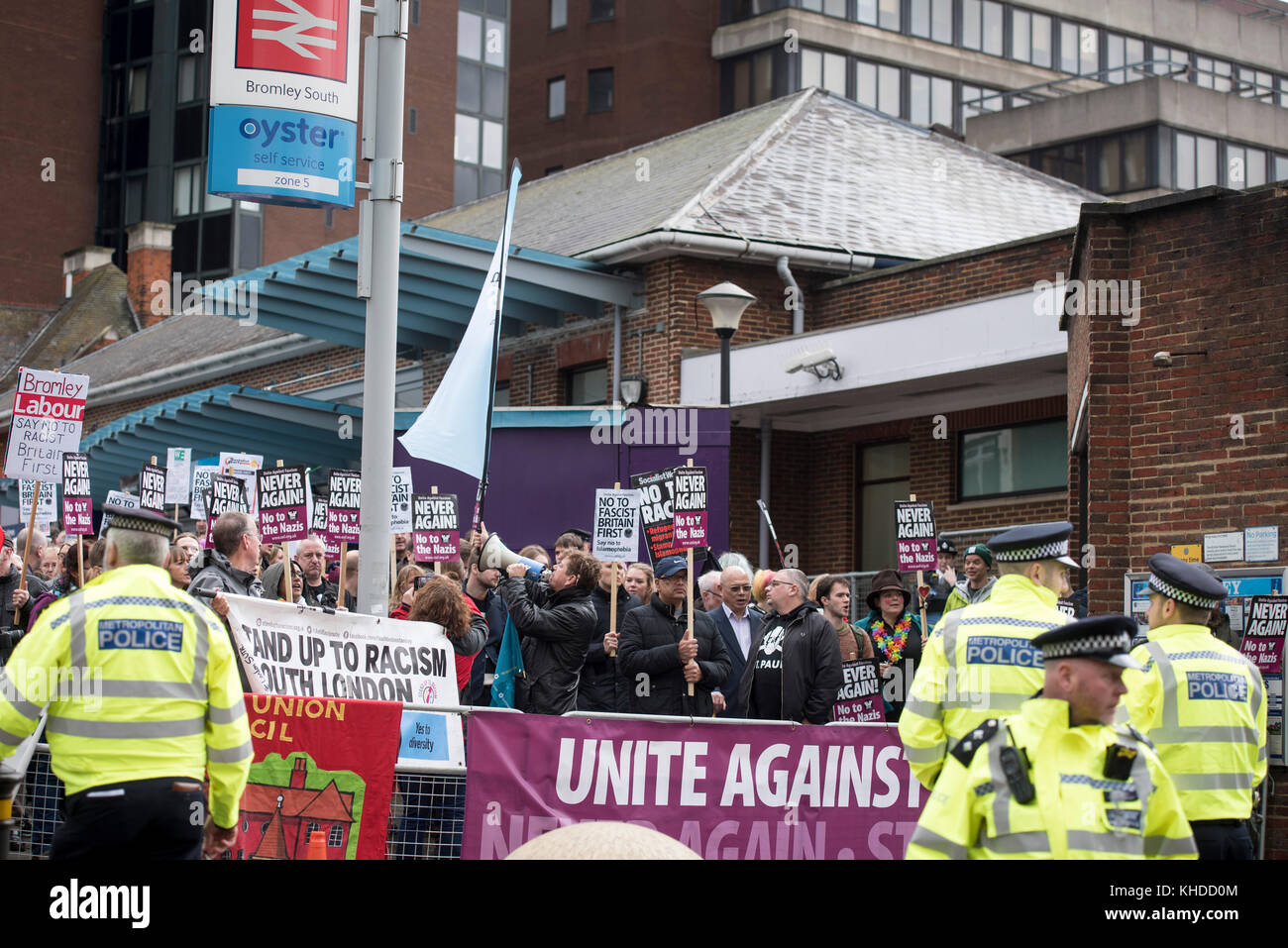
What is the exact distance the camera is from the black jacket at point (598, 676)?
10.8m

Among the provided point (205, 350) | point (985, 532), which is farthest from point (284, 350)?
point (985, 532)

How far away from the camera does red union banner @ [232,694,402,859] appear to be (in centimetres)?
827

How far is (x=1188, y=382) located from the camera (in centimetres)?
1193

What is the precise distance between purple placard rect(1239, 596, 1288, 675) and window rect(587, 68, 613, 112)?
151ft

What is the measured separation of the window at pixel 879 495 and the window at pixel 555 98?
119 ft

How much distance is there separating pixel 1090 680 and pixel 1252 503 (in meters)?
7.30

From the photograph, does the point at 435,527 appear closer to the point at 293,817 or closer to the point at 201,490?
the point at 201,490

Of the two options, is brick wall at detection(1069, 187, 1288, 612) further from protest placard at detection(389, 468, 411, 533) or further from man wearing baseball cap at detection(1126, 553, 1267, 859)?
protest placard at detection(389, 468, 411, 533)

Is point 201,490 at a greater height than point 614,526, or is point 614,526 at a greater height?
point 201,490

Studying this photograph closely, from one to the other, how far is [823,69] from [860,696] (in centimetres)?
4342

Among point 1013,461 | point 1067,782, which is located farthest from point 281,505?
point 1013,461
